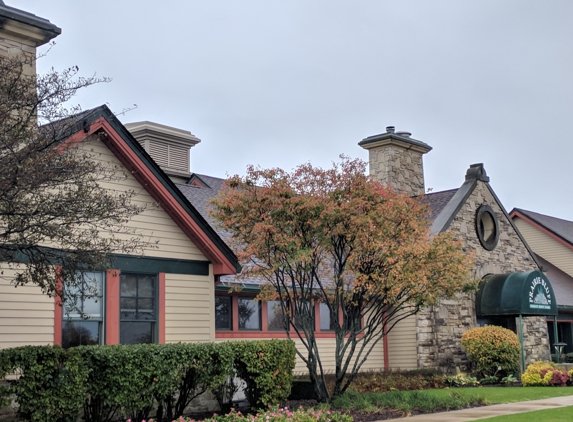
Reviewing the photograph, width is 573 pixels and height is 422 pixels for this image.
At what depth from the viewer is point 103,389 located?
11633 mm

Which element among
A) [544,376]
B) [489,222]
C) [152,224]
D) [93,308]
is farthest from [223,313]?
[489,222]

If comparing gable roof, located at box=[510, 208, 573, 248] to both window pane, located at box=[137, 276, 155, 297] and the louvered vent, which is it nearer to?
the louvered vent

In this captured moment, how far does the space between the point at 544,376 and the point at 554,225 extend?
19092 mm

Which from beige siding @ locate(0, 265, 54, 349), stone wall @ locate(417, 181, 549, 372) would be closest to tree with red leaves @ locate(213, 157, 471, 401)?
beige siding @ locate(0, 265, 54, 349)

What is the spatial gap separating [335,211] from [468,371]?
471 inches

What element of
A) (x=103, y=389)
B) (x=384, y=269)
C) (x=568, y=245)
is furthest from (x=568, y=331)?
(x=103, y=389)

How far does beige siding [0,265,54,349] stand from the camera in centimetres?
1277

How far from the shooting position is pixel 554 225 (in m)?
38.5

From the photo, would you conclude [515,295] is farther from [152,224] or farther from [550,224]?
[550,224]

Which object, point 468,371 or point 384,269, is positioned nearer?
point 384,269

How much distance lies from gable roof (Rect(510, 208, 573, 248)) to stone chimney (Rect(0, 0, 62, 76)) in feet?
93.2

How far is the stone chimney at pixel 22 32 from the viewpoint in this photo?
14.6 meters

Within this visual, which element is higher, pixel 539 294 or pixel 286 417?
pixel 539 294

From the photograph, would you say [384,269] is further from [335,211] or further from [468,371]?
[468,371]
